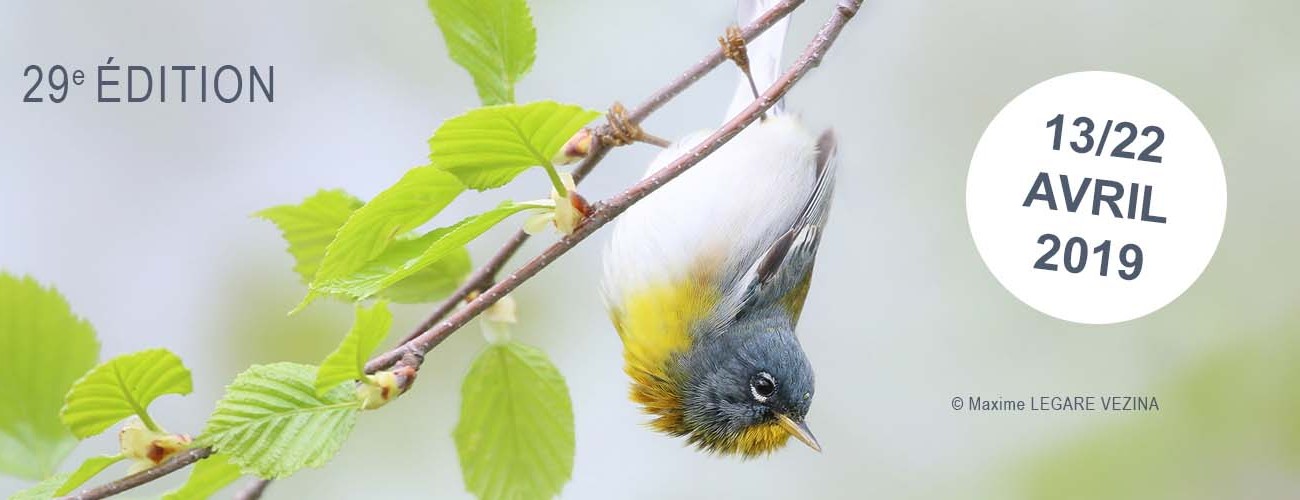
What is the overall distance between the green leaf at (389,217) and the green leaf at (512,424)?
140 mm

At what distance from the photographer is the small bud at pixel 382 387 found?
16.3 inches

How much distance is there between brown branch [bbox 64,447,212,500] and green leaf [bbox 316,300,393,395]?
6 centimetres

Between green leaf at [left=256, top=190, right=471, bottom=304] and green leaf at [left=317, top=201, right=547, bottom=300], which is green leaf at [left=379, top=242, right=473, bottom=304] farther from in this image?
green leaf at [left=317, top=201, right=547, bottom=300]

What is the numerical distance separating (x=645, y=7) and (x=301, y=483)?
0.42m

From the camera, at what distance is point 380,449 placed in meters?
0.78

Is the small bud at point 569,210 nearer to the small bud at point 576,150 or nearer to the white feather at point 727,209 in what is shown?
the small bud at point 576,150

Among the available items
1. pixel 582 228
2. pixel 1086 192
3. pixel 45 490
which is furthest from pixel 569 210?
pixel 1086 192

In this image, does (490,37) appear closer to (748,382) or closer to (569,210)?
(569,210)

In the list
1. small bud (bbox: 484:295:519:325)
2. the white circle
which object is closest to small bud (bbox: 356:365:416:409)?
small bud (bbox: 484:295:519:325)

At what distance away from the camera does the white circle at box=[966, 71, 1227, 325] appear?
753 millimetres

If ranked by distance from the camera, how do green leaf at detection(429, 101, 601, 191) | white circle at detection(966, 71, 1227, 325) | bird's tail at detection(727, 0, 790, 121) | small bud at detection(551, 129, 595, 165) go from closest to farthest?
1. green leaf at detection(429, 101, 601, 191)
2. small bud at detection(551, 129, 595, 165)
3. bird's tail at detection(727, 0, 790, 121)
4. white circle at detection(966, 71, 1227, 325)

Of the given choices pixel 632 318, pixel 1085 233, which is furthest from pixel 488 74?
pixel 1085 233

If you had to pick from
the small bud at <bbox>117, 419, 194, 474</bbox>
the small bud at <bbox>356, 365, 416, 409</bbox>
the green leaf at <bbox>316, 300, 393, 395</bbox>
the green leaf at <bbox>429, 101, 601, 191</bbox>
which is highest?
the green leaf at <bbox>429, 101, 601, 191</bbox>

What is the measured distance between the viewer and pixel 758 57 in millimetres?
656
